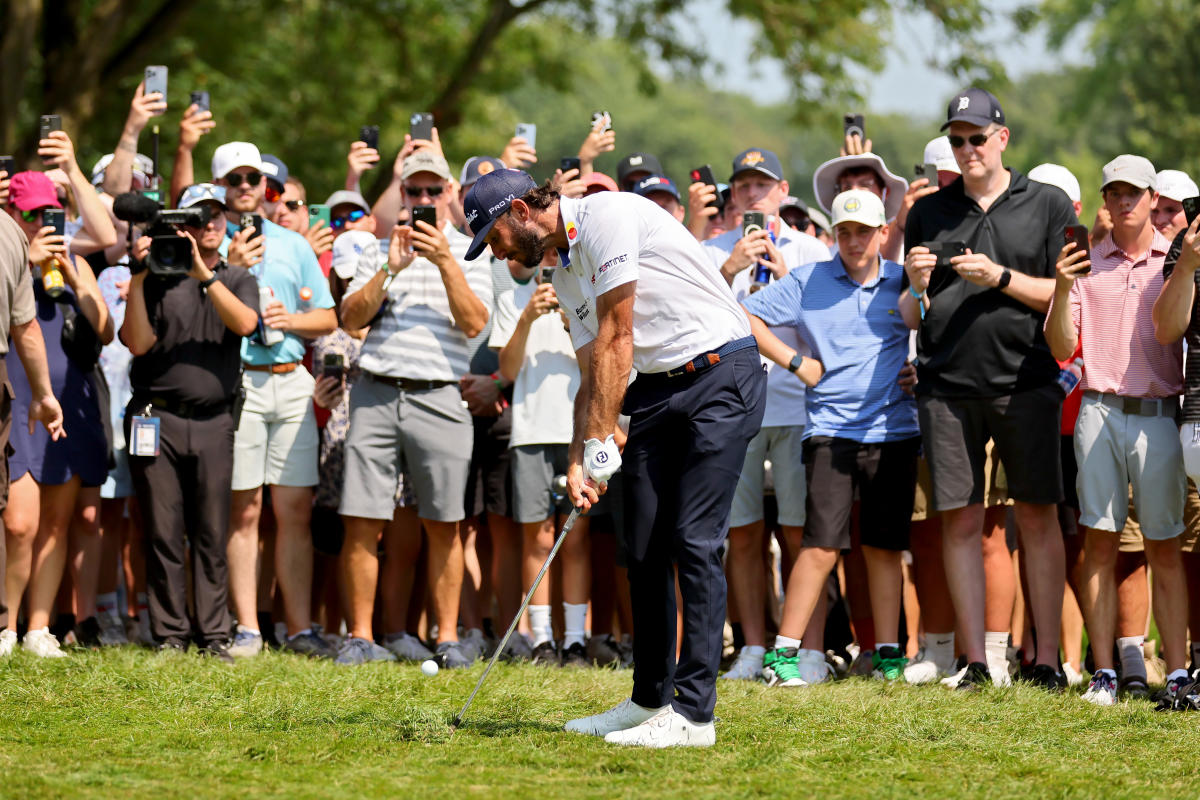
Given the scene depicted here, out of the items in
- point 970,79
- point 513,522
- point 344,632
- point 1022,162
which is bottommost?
point 344,632

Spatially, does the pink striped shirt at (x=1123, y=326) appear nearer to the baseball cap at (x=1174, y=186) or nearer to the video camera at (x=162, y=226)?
the baseball cap at (x=1174, y=186)

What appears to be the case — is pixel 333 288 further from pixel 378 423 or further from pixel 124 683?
pixel 124 683

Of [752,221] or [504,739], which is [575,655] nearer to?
[752,221]

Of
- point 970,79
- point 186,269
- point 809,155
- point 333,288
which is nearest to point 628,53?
point 970,79

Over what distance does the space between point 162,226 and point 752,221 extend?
123 inches

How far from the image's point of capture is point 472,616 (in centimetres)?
897

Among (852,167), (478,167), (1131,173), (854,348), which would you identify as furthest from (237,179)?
(1131,173)

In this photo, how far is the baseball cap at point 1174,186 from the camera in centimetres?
808

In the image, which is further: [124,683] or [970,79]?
[970,79]

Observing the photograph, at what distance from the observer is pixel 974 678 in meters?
7.26

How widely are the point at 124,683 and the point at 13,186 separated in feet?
9.76

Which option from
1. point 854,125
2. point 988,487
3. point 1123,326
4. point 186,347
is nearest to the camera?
point 1123,326

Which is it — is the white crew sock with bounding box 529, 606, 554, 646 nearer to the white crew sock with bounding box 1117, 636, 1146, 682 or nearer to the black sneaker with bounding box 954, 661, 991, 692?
the black sneaker with bounding box 954, 661, 991, 692

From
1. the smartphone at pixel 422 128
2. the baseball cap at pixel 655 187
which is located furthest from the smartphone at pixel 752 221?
the smartphone at pixel 422 128
